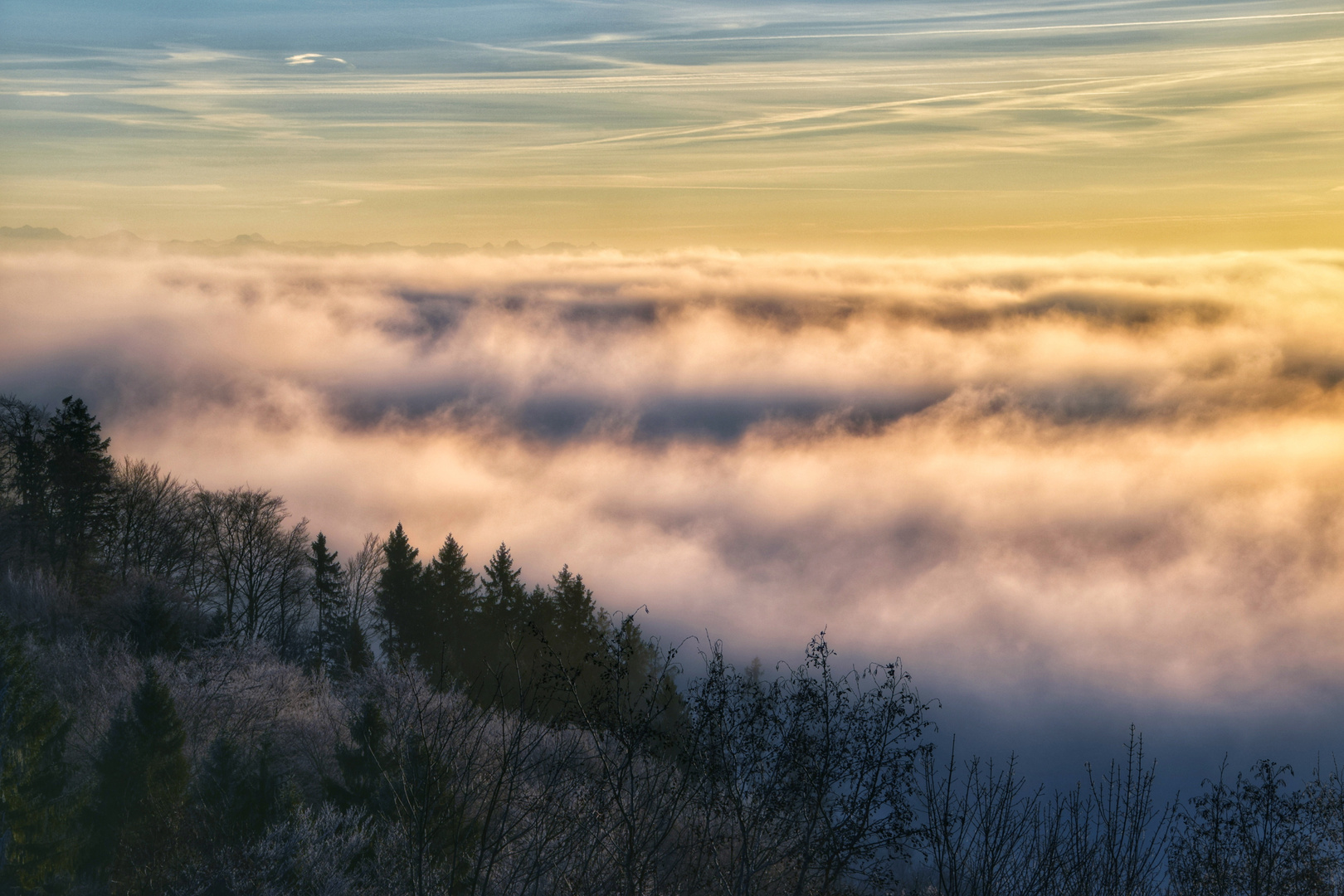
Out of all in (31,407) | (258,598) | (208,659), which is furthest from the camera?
(258,598)

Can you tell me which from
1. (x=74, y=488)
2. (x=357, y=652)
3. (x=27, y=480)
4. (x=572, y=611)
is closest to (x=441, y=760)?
(x=572, y=611)

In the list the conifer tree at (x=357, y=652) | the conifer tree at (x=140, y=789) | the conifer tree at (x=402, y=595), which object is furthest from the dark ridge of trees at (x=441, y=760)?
the conifer tree at (x=357, y=652)

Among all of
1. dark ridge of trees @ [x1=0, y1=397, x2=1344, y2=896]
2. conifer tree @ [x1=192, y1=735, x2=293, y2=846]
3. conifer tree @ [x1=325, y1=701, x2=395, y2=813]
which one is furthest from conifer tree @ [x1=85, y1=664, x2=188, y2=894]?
conifer tree @ [x1=325, y1=701, x2=395, y2=813]

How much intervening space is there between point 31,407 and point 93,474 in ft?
32.6

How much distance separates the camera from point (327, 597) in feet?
256

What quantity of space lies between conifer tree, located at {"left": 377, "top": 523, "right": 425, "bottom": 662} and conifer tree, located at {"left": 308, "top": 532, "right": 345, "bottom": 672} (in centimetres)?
570

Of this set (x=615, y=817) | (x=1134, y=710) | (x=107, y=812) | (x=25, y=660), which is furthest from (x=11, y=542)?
(x=1134, y=710)

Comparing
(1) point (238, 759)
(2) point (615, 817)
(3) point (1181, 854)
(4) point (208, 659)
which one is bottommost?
(4) point (208, 659)

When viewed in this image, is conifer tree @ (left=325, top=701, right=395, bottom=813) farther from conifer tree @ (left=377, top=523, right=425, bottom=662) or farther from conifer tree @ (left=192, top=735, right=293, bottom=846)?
conifer tree @ (left=377, top=523, right=425, bottom=662)

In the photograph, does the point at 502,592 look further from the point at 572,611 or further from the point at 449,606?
the point at 572,611

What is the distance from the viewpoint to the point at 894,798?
13023 mm

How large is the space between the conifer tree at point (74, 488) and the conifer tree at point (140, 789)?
38.3 m

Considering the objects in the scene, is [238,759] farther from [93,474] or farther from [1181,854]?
[93,474]

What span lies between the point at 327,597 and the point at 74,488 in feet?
63.2
